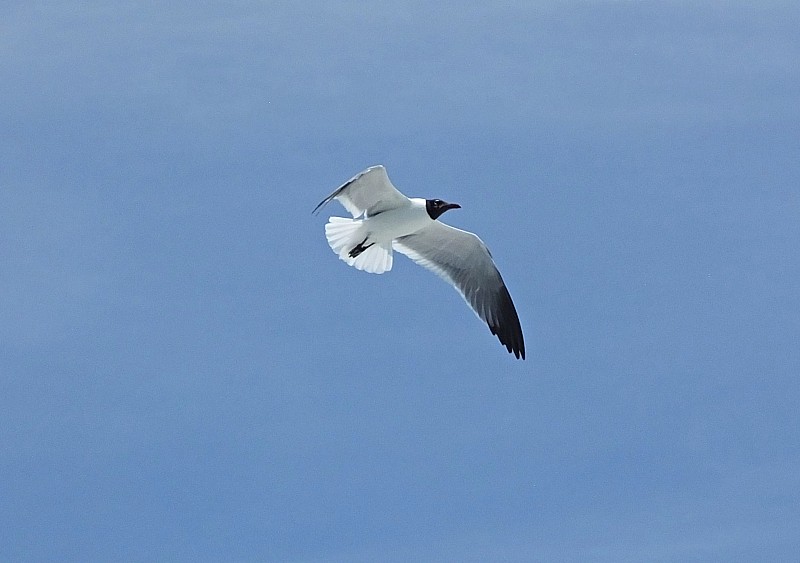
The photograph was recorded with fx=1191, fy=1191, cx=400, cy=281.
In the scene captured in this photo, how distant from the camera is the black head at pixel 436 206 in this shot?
10.3 m

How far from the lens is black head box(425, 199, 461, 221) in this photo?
10.3 metres

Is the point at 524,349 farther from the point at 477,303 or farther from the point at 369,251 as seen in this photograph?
the point at 369,251

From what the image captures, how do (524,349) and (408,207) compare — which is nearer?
(408,207)

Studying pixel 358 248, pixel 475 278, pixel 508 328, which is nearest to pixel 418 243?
pixel 475 278

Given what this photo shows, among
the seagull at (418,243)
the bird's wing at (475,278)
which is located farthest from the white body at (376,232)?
the bird's wing at (475,278)

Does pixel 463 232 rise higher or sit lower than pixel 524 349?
higher

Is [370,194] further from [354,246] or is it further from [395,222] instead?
[354,246]

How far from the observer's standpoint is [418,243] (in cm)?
1112

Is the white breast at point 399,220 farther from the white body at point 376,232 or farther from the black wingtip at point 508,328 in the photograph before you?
the black wingtip at point 508,328

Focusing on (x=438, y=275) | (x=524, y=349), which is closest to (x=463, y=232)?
(x=438, y=275)

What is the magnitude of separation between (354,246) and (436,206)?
0.83 meters

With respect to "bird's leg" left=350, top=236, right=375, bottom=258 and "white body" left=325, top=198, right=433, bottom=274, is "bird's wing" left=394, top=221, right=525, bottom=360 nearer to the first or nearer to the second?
"white body" left=325, top=198, right=433, bottom=274

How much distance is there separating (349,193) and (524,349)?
2395 millimetres

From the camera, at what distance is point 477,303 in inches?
437
